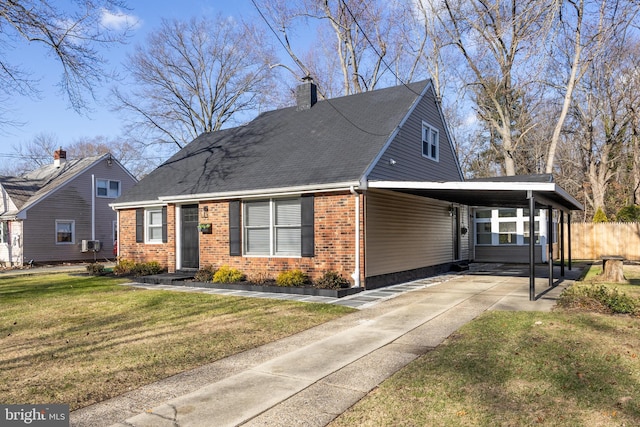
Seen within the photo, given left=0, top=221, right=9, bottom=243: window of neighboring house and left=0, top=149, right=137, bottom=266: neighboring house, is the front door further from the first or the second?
left=0, top=221, right=9, bottom=243: window of neighboring house

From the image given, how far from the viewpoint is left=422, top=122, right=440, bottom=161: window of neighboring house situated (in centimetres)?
1520

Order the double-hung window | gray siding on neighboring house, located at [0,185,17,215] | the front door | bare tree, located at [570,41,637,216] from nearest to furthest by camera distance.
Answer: the front door
the double-hung window
gray siding on neighboring house, located at [0,185,17,215]
bare tree, located at [570,41,637,216]

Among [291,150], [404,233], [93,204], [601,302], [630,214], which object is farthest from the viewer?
[93,204]

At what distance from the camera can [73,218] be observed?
25.2 m

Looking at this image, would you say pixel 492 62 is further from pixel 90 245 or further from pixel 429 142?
pixel 90 245

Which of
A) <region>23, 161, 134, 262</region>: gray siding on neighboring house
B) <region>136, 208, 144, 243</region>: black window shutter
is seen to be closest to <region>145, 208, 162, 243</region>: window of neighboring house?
<region>136, 208, 144, 243</region>: black window shutter

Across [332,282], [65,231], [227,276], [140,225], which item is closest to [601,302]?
[332,282]

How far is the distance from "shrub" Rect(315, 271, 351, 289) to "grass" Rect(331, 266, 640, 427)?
4.38 metres

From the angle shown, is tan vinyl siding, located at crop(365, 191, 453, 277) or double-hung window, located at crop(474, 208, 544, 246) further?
double-hung window, located at crop(474, 208, 544, 246)

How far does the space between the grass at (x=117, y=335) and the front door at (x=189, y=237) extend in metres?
3.25

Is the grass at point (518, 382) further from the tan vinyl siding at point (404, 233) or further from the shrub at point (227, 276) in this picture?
the shrub at point (227, 276)

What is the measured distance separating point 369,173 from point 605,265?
767 cm

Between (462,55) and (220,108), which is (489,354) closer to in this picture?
(462,55)

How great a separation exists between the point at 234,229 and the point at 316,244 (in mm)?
2915
